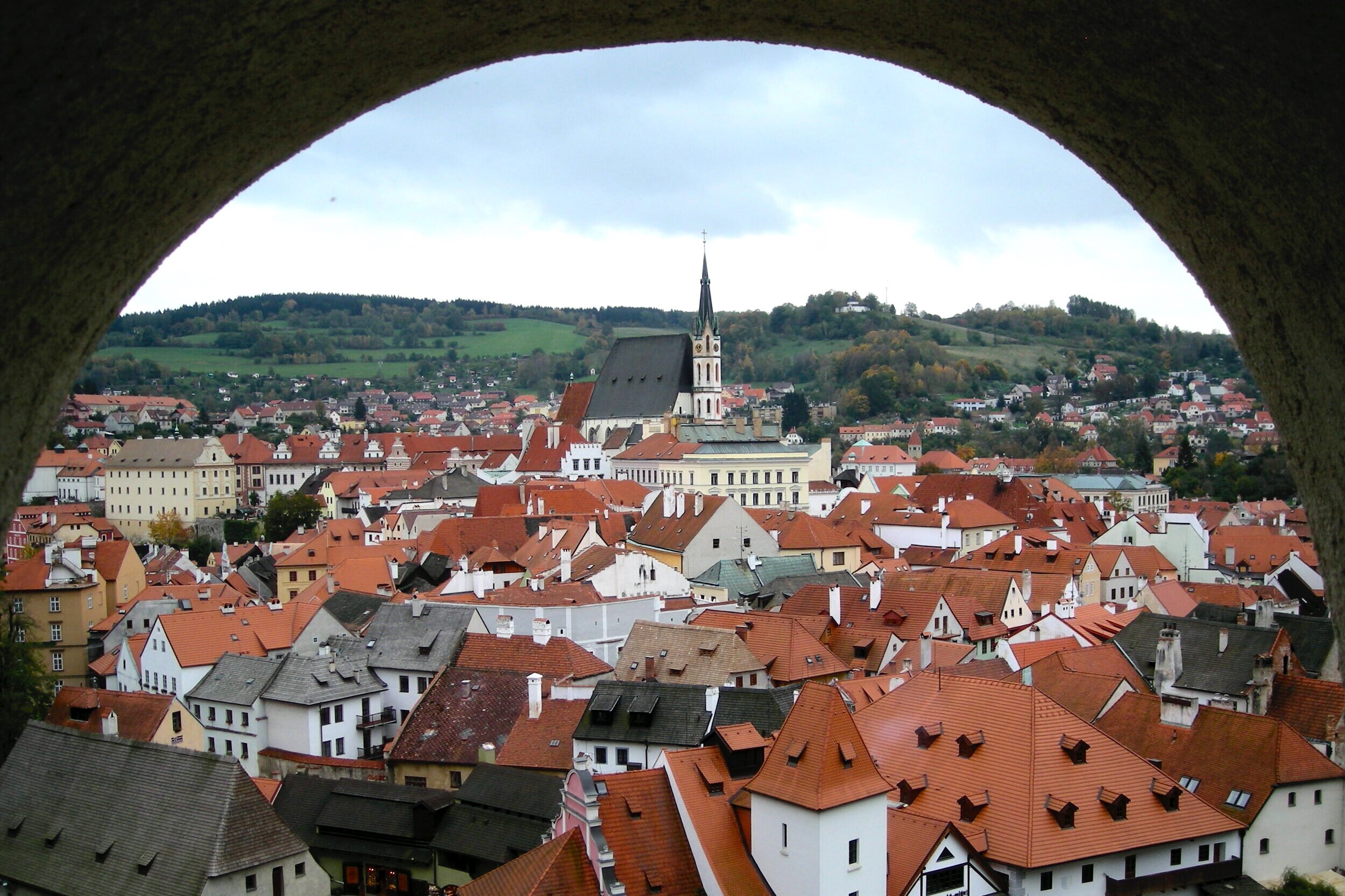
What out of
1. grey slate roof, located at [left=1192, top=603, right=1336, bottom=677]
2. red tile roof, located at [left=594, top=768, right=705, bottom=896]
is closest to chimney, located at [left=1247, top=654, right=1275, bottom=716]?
grey slate roof, located at [left=1192, top=603, right=1336, bottom=677]

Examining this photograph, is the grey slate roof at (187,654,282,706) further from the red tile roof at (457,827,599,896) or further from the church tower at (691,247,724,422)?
the church tower at (691,247,724,422)

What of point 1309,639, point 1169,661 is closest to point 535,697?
point 1169,661

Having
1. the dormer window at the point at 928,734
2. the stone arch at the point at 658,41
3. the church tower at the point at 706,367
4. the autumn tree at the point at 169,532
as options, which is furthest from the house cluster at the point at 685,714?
the church tower at the point at 706,367

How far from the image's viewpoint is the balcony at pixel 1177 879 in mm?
18141

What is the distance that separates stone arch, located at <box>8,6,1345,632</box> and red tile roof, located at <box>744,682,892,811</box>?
1515cm

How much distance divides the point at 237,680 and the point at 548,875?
16129mm

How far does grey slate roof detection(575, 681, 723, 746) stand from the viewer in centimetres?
2308

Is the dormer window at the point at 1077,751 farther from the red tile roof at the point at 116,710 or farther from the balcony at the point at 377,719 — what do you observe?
the red tile roof at the point at 116,710

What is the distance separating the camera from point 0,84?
5.62 feet

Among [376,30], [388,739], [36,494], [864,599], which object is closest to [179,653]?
[388,739]

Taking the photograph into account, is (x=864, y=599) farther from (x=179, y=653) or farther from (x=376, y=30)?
(x=376, y=30)

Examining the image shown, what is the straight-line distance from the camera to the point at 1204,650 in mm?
27656

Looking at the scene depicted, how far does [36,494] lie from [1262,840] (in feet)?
287

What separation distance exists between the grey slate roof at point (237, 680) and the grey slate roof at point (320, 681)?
A: 12.8 inches
